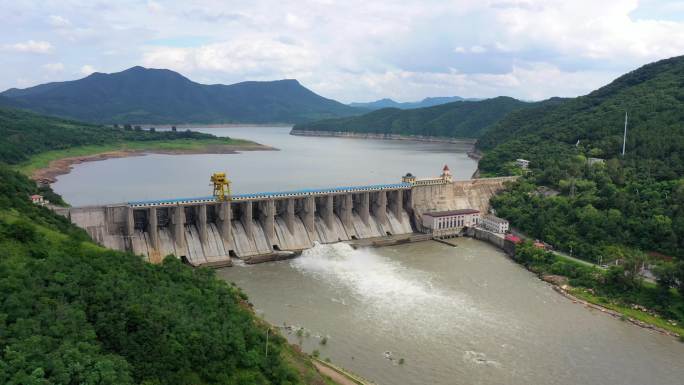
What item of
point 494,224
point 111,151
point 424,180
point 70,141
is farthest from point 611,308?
point 70,141

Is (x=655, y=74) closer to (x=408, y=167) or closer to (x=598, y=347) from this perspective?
(x=408, y=167)

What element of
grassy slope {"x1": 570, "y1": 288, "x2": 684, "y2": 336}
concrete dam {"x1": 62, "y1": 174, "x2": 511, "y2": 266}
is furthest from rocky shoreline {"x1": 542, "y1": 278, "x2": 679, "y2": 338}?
concrete dam {"x1": 62, "y1": 174, "x2": 511, "y2": 266}

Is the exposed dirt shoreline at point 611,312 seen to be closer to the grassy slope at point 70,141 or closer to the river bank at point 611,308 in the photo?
the river bank at point 611,308

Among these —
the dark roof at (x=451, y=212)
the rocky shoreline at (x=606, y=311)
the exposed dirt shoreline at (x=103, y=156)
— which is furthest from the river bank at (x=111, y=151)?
the rocky shoreline at (x=606, y=311)

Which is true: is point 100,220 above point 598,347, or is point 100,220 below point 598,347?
above

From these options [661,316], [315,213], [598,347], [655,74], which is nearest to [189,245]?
[315,213]

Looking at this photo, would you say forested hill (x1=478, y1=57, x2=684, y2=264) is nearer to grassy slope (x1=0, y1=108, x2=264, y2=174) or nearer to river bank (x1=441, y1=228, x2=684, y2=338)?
river bank (x1=441, y1=228, x2=684, y2=338)
